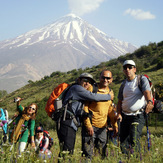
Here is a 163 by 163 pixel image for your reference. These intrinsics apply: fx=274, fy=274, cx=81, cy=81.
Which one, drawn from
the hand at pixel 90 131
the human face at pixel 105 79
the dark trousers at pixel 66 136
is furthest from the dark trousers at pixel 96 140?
the human face at pixel 105 79

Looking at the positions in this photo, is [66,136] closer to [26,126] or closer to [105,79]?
[105,79]

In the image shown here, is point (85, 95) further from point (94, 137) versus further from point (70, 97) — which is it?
point (94, 137)

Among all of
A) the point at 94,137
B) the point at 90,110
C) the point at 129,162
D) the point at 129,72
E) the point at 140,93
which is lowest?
the point at 129,162

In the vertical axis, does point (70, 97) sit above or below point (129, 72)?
below

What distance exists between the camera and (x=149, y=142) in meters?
4.06

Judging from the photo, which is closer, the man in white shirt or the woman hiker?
the man in white shirt

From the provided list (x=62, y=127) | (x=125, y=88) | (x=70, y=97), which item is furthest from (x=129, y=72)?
(x=62, y=127)

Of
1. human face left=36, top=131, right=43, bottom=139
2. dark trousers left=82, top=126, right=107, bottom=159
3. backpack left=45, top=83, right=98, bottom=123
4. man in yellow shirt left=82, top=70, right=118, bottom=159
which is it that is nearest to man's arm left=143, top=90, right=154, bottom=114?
man in yellow shirt left=82, top=70, right=118, bottom=159

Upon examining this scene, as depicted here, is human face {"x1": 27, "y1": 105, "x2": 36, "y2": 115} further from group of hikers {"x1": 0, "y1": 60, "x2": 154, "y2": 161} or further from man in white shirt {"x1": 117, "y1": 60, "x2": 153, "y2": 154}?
man in white shirt {"x1": 117, "y1": 60, "x2": 153, "y2": 154}

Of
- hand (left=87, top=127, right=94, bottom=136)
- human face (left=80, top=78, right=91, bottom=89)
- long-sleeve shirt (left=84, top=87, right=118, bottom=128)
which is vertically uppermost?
human face (left=80, top=78, right=91, bottom=89)

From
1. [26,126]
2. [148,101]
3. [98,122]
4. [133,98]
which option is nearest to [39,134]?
[26,126]

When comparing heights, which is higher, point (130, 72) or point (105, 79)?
point (130, 72)

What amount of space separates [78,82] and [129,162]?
1.55 metres

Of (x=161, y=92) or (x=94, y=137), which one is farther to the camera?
(x=161, y=92)
